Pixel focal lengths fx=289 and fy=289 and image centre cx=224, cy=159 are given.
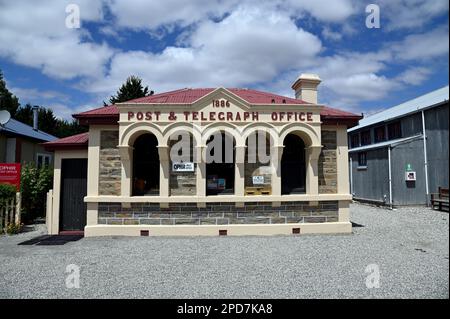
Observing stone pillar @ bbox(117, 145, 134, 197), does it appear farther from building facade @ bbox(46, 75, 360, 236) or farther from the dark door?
the dark door

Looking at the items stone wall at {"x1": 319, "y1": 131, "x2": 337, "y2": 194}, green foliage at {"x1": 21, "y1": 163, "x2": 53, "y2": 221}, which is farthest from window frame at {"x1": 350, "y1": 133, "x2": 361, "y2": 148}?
green foliage at {"x1": 21, "y1": 163, "x2": 53, "y2": 221}

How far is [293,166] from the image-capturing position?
9688 mm

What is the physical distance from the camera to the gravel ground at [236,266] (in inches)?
179

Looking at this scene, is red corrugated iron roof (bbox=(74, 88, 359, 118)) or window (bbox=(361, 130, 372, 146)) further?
window (bbox=(361, 130, 372, 146))

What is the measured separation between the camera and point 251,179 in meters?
9.20

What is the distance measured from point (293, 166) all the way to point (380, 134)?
47.7ft

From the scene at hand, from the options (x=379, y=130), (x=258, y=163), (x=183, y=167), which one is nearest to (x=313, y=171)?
(x=258, y=163)

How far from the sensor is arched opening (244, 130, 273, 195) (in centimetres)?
917

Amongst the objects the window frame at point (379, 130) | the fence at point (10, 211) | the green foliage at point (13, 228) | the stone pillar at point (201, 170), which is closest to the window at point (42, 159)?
the fence at point (10, 211)

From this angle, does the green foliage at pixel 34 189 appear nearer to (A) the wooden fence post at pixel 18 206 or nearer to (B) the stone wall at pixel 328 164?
(A) the wooden fence post at pixel 18 206

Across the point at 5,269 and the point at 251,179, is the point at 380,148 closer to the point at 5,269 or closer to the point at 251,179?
the point at 251,179

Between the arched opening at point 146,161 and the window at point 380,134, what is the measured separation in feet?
56.9

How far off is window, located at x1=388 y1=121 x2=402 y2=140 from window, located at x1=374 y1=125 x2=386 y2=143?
2.37 feet

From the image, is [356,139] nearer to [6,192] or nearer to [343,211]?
[343,211]
